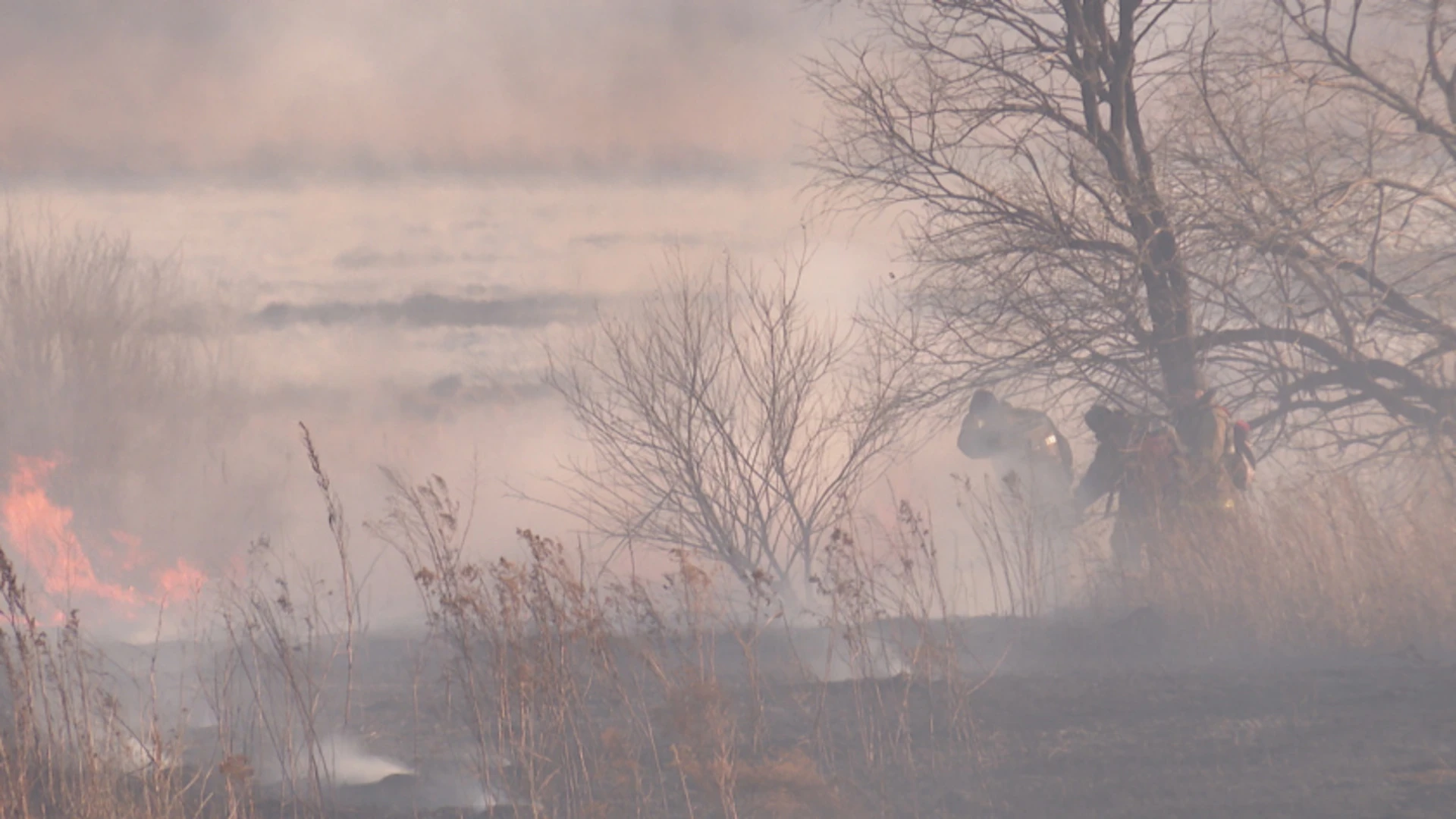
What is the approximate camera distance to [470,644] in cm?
511

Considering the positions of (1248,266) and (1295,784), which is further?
(1248,266)

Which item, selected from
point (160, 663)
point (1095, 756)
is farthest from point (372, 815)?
point (160, 663)

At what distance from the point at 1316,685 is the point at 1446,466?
4319 millimetres

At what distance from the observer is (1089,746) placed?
5.60 metres

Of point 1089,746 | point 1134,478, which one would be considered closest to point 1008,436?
point 1134,478

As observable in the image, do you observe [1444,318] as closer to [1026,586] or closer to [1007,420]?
[1007,420]

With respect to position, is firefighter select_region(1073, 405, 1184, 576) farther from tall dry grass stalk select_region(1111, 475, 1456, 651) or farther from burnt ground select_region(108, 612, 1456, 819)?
burnt ground select_region(108, 612, 1456, 819)

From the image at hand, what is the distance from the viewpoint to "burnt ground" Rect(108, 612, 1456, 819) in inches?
191

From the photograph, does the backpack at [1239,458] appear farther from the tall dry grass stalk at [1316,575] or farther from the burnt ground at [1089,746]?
the burnt ground at [1089,746]

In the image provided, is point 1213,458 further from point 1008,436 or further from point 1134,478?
point 1008,436

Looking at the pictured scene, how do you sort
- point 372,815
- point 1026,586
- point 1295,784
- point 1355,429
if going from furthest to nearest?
point 1355,429, point 1026,586, point 372,815, point 1295,784

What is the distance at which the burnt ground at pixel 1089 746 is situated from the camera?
4844 millimetres

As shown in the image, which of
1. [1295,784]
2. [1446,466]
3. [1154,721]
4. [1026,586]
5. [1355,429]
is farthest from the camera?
[1355,429]

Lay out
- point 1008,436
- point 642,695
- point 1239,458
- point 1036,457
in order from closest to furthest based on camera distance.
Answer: point 642,695, point 1239,458, point 1008,436, point 1036,457
